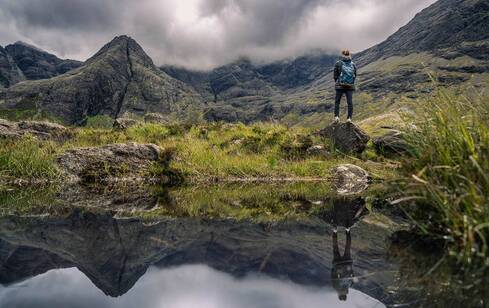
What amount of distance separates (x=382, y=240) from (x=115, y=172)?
41.5ft

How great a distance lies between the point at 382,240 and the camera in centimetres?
541

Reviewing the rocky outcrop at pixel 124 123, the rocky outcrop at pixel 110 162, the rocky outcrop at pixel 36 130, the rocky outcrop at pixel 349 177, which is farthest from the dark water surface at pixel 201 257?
the rocky outcrop at pixel 124 123

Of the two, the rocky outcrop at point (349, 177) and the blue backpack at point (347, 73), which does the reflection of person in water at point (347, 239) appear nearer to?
the rocky outcrop at point (349, 177)

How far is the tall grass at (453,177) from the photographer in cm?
400

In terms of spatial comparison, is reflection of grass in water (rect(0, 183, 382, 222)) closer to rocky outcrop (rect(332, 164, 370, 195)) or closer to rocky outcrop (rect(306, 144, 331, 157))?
rocky outcrop (rect(332, 164, 370, 195))

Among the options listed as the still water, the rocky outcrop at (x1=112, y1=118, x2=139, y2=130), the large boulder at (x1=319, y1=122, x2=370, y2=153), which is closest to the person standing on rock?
the large boulder at (x1=319, y1=122, x2=370, y2=153)

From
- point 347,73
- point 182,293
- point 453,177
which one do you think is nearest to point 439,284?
point 453,177

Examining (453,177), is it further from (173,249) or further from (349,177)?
(349,177)

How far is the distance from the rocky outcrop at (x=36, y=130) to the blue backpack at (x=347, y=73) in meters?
14.1

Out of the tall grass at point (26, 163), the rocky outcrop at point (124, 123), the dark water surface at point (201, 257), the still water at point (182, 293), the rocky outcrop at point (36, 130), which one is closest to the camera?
the still water at point (182, 293)

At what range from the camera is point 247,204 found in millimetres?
9352

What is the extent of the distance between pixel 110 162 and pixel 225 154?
482 cm

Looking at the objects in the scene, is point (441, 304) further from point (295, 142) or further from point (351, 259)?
point (295, 142)

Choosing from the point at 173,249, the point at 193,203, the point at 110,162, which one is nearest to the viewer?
the point at 173,249
